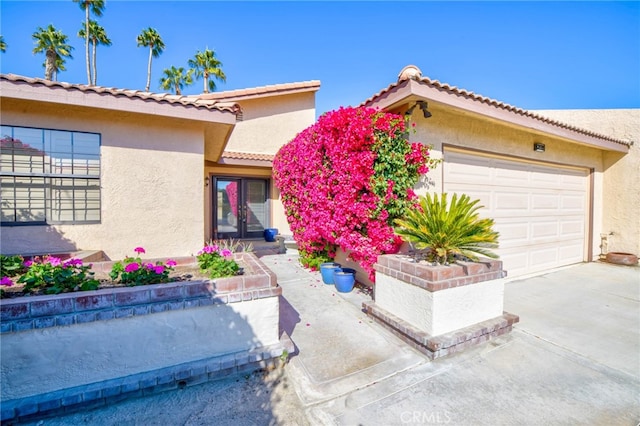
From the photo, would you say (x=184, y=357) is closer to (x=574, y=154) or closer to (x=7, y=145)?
(x=7, y=145)

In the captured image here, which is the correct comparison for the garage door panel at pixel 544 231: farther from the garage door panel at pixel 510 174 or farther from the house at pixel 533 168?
the garage door panel at pixel 510 174

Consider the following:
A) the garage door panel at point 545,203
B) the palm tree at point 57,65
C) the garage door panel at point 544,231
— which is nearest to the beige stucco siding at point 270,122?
the garage door panel at point 545,203

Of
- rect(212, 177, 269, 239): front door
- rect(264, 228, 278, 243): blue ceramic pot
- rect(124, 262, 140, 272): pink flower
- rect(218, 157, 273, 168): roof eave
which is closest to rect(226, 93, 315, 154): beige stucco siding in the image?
rect(212, 177, 269, 239): front door

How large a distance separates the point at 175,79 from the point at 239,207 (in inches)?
716

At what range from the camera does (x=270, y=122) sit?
515 inches

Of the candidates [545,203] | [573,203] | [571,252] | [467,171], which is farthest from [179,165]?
[571,252]

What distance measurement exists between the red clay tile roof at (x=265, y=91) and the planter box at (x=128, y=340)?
34.5ft

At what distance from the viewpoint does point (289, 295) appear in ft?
19.3

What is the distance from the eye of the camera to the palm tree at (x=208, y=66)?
68.2 feet

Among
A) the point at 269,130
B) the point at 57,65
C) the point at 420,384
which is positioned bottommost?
the point at 420,384

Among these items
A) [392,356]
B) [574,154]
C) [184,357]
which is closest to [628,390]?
[392,356]

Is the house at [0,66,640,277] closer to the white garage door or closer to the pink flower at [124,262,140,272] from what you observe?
the white garage door

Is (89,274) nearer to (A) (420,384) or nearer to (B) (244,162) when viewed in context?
(A) (420,384)

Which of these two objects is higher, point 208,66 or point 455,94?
point 208,66
